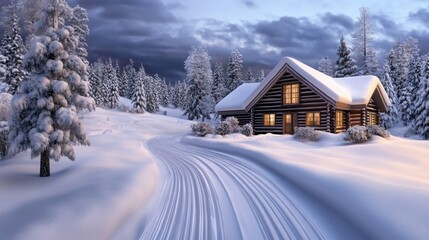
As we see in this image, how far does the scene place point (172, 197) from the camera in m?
8.33

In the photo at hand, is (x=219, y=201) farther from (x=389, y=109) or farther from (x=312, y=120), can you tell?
(x=389, y=109)

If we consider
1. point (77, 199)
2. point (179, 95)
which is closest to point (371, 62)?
point (77, 199)

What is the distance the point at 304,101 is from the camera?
27031 mm

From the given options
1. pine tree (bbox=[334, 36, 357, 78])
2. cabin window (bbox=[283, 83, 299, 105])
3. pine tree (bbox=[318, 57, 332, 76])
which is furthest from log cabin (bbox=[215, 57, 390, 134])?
pine tree (bbox=[318, 57, 332, 76])

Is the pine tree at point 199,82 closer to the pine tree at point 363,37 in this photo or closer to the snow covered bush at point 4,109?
the pine tree at point 363,37

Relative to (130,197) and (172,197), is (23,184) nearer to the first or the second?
(130,197)

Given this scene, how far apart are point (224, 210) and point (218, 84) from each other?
60.1 m

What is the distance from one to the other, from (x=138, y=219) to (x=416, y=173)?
382 inches

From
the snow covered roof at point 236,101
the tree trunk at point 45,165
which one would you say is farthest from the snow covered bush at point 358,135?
the tree trunk at point 45,165

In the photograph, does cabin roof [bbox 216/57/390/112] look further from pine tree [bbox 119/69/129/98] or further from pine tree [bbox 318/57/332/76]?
pine tree [bbox 119/69/129/98]

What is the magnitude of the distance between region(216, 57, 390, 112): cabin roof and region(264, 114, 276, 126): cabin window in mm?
1947

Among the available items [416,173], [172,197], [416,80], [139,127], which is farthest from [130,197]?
[416,80]

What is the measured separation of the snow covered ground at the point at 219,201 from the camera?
571cm

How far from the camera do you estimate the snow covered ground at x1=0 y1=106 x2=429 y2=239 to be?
18.7 feet
